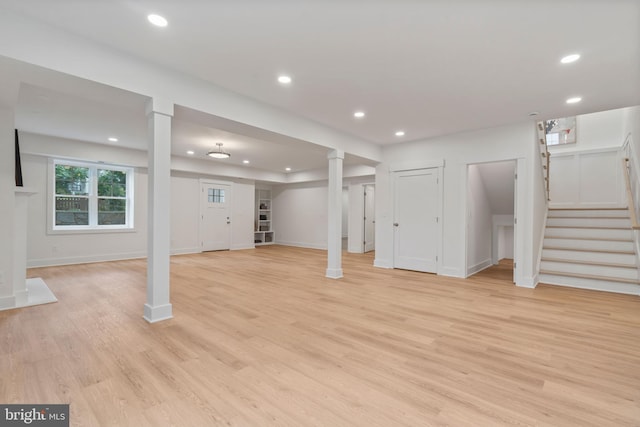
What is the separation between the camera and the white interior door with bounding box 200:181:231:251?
8688 mm

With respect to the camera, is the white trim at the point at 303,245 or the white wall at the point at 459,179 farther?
the white trim at the point at 303,245

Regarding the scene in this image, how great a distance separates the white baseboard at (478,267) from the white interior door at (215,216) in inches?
277

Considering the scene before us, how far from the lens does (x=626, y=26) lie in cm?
231

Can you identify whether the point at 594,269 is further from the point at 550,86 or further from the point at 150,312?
the point at 150,312

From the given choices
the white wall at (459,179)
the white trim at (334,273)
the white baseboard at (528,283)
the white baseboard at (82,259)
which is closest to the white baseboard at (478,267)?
the white wall at (459,179)

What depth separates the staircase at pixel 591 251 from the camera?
4.41 meters

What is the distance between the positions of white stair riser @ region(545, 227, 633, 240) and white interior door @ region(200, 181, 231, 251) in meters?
8.39

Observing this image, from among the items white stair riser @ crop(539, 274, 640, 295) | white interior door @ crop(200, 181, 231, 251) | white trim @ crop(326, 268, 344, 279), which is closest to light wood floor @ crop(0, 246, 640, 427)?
white stair riser @ crop(539, 274, 640, 295)

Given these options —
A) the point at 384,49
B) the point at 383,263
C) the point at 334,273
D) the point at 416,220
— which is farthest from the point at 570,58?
the point at 383,263

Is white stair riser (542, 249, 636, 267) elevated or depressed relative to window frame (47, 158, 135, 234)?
depressed

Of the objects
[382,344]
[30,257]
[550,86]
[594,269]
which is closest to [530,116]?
[550,86]

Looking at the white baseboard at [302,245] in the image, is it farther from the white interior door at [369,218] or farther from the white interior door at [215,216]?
the white interior door at [215,216]

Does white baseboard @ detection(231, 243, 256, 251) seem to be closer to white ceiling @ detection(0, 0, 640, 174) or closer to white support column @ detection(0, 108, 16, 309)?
white ceiling @ detection(0, 0, 640, 174)

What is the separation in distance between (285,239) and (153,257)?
8.16 metres
